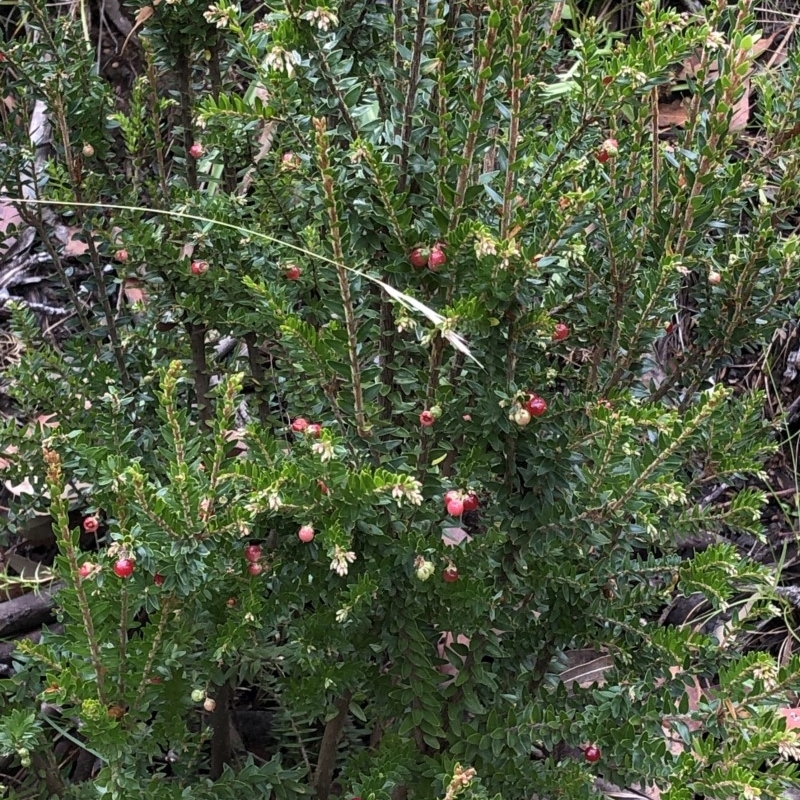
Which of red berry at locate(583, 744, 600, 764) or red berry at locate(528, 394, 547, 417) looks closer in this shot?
red berry at locate(528, 394, 547, 417)

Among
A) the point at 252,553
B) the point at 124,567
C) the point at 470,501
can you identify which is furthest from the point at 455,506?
the point at 124,567

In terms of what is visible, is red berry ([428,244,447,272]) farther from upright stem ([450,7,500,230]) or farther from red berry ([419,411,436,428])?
red berry ([419,411,436,428])

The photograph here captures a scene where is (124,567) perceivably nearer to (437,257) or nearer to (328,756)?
(437,257)

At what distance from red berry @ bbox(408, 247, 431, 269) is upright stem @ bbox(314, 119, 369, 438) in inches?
3.8

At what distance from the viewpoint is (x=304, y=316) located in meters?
1.58

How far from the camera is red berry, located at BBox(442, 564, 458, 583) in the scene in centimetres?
134

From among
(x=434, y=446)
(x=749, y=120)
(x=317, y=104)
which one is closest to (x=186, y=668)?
(x=434, y=446)

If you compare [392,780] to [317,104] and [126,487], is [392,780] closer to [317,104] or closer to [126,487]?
[126,487]

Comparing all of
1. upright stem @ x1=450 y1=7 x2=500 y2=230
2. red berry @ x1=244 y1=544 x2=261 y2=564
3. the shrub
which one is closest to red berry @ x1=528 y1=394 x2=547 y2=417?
the shrub

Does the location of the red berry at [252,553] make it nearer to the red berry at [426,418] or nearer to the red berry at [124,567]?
the red berry at [124,567]

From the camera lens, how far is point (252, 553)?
130 cm

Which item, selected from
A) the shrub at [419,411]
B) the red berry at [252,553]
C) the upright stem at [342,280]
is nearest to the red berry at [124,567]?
the shrub at [419,411]

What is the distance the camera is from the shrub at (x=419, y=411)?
116 centimetres

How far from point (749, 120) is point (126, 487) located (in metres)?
2.73
